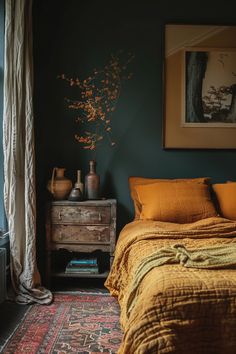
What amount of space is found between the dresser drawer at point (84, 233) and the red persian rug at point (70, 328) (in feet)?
1.57

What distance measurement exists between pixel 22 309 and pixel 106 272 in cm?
83

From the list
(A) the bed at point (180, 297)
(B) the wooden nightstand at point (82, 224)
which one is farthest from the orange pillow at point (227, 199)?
(B) the wooden nightstand at point (82, 224)

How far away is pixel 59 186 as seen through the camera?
3.46 metres

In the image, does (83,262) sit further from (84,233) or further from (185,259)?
(185,259)

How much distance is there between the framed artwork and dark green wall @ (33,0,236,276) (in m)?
0.09

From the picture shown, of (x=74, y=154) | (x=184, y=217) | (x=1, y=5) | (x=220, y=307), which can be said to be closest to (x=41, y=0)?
(x=1, y=5)

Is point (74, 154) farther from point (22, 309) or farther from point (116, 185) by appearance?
point (22, 309)

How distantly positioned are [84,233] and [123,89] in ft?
4.76

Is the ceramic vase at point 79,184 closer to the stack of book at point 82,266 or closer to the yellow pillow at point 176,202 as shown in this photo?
the yellow pillow at point 176,202

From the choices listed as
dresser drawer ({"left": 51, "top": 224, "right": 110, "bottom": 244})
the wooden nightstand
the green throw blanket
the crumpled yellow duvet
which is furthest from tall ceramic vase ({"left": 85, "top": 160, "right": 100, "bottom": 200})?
the crumpled yellow duvet

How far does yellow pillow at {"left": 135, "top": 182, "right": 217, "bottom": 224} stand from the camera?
3174mm

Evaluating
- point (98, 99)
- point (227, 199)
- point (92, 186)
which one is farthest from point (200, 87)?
point (92, 186)

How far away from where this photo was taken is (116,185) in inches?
149

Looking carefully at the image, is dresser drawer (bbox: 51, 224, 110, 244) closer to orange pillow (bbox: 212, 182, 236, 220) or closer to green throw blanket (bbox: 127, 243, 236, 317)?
orange pillow (bbox: 212, 182, 236, 220)
